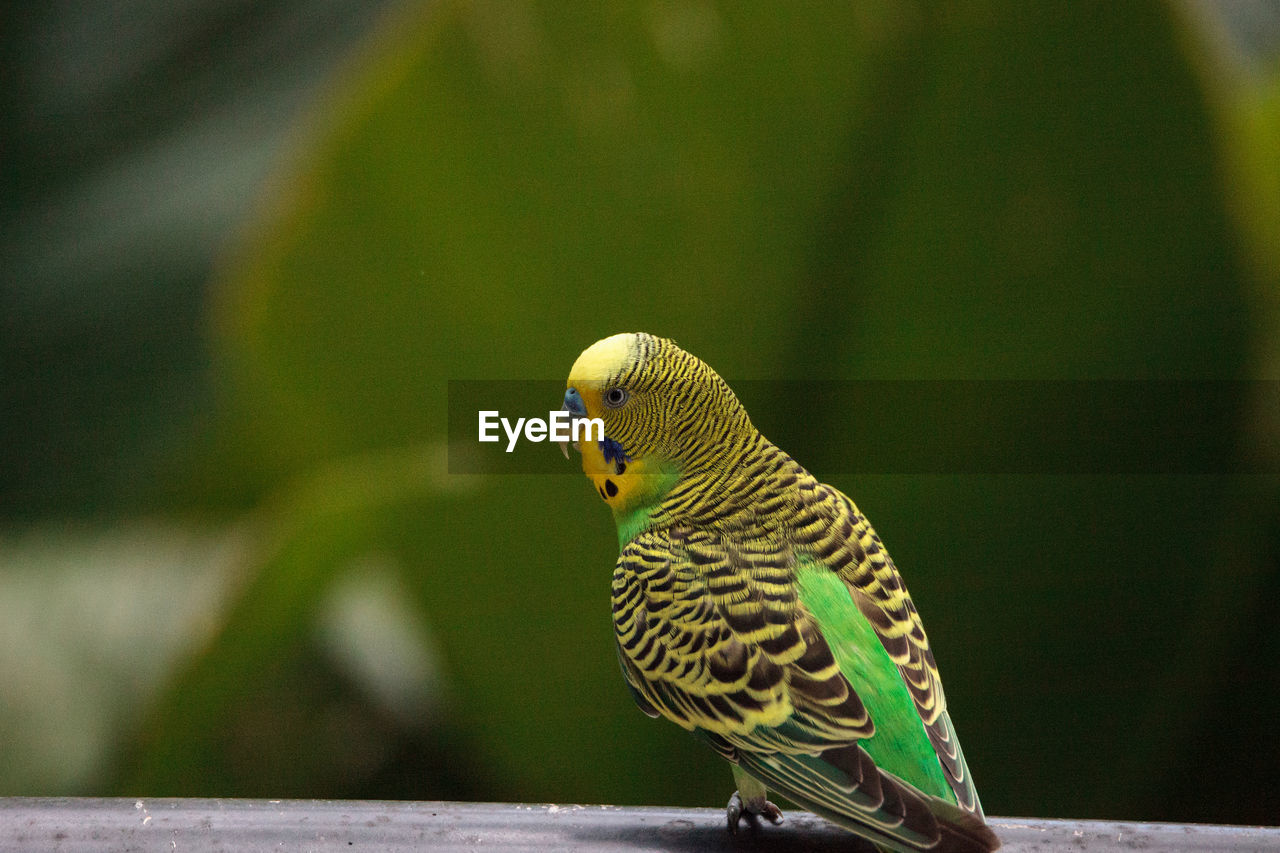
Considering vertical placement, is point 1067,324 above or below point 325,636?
above

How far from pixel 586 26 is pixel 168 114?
51.6 inches

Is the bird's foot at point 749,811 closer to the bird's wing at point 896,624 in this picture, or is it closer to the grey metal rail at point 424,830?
the grey metal rail at point 424,830

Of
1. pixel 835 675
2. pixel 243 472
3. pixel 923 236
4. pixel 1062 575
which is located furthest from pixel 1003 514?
pixel 243 472

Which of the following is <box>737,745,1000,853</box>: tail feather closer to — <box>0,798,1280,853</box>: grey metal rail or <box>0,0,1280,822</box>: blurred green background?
<box>0,798,1280,853</box>: grey metal rail

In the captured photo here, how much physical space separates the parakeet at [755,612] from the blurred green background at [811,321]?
0.24 m

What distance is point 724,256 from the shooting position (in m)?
1.07

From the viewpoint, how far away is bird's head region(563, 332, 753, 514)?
0.76m

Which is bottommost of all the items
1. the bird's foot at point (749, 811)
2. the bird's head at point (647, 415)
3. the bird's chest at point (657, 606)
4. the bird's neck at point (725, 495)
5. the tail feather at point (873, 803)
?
the bird's foot at point (749, 811)

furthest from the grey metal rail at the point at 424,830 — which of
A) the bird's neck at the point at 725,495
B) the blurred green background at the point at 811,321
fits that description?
the blurred green background at the point at 811,321

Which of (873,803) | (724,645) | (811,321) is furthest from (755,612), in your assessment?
(811,321)

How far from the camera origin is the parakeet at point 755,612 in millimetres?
709

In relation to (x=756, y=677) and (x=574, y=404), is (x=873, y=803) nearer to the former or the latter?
(x=756, y=677)

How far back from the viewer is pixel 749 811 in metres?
0.79

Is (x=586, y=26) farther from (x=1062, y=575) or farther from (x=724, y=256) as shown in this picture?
(x=1062, y=575)
